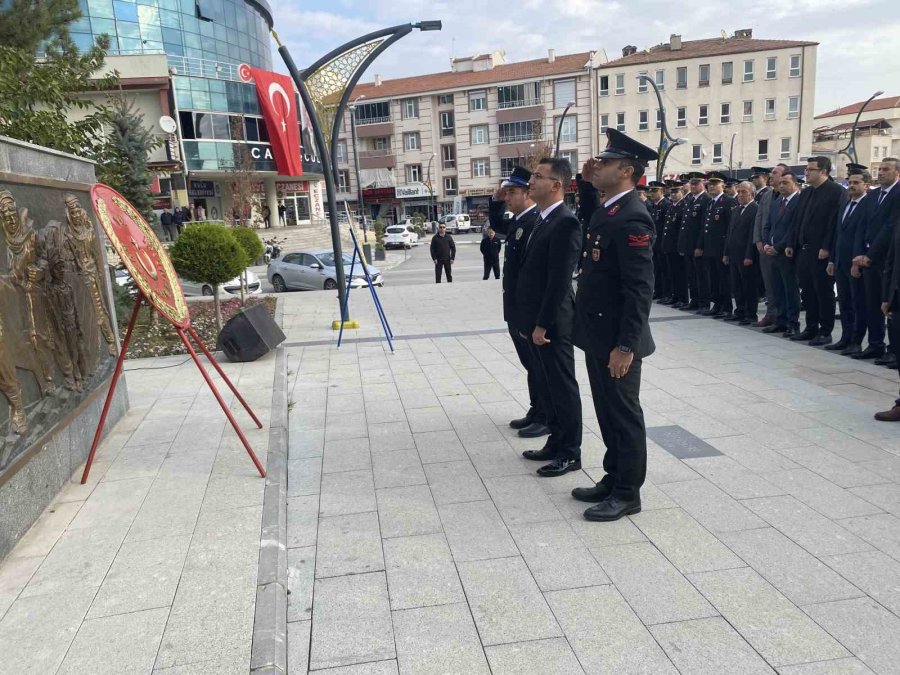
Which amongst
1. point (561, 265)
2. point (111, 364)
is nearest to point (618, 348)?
point (561, 265)

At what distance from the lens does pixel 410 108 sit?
60594 mm

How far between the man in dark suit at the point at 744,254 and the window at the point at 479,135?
5069cm

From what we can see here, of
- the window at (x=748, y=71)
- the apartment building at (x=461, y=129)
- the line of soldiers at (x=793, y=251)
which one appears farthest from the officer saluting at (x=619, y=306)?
the window at (x=748, y=71)

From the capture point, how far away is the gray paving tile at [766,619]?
107 inches

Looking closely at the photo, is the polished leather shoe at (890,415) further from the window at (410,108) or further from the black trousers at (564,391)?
the window at (410,108)

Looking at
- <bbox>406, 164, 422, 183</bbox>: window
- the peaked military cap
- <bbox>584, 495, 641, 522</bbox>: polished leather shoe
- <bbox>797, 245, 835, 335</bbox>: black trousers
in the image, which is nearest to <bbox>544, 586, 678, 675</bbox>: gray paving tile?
<bbox>584, 495, 641, 522</bbox>: polished leather shoe

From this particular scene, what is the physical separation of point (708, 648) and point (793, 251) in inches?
284

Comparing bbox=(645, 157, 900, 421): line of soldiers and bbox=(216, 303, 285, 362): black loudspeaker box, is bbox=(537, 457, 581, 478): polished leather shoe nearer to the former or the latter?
bbox=(645, 157, 900, 421): line of soldiers

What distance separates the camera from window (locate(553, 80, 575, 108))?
2127 inches

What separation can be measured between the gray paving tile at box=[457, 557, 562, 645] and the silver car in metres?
16.2

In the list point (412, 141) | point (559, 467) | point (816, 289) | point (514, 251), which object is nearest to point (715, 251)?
point (816, 289)

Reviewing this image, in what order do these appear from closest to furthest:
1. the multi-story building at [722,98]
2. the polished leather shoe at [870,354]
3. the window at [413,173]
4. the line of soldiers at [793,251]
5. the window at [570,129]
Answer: the line of soldiers at [793,251] → the polished leather shoe at [870,354] → the multi-story building at [722,98] → the window at [570,129] → the window at [413,173]

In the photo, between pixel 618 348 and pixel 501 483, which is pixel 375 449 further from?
pixel 618 348

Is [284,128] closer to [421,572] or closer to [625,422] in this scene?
[625,422]
